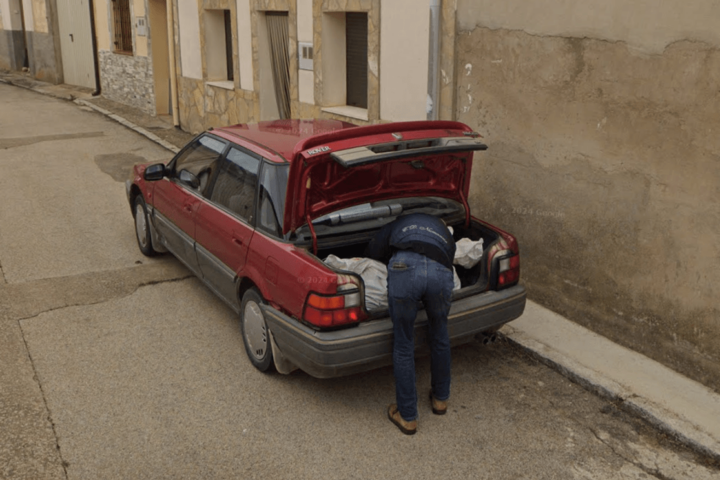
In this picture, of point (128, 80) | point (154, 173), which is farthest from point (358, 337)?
point (128, 80)

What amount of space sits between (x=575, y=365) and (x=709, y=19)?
2689 millimetres

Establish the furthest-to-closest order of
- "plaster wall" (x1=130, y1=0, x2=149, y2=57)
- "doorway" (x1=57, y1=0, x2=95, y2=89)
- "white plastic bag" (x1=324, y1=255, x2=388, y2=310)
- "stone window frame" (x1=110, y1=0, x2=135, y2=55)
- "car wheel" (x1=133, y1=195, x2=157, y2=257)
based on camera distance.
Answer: "doorway" (x1=57, y1=0, x2=95, y2=89) < "stone window frame" (x1=110, y1=0, x2=135, y2=55) < "plaster wall" (x1=130, y1=0, x2=149, y2=57) < "car wheel" (x1=133, y1=195, x2=157, y2=257) < "white plastic bag" (x1=324, y1=255, x2=388, y2=310)

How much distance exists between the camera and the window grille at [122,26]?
59.9ft

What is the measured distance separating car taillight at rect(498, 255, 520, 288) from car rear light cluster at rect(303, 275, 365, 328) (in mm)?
1211

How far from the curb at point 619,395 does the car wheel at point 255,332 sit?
2.07m

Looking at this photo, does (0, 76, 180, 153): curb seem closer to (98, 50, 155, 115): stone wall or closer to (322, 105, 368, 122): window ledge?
(98, 50, 155, 115): stone wall

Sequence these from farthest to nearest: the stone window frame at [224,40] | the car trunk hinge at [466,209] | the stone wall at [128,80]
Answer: the stone wall at [128,80], the stone window frame at [224,40], the car trunk hinge at [466,209]

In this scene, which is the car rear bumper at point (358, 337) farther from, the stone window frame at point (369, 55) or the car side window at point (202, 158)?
the stone window frame at point (369, 55)

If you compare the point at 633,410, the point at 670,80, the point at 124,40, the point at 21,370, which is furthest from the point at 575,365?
the point at 124,40

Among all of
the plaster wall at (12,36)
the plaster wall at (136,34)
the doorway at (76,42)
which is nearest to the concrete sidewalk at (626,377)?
the plaster wall at (136,34)

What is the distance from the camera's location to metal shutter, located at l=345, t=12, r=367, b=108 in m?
9.90

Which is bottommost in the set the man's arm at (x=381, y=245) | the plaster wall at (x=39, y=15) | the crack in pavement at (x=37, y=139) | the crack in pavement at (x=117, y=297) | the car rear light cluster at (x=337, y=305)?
the crack in pavement at (x=117, y=297)

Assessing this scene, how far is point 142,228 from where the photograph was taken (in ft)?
25.9

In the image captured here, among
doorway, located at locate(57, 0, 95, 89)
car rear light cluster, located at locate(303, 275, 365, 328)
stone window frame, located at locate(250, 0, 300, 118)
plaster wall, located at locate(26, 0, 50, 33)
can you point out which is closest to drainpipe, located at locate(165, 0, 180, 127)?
stone window frame, located at locate(250, 0, 300, 118)
